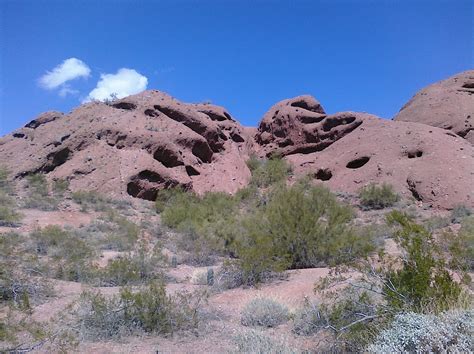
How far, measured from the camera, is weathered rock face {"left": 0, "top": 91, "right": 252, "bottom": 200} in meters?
25.8

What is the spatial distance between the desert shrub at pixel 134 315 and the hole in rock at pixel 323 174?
26.1 metres

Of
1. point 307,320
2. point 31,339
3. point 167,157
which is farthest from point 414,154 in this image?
point 31,339

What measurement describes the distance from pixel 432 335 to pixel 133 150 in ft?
80.7

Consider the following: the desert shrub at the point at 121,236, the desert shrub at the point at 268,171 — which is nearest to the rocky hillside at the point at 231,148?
the desert shrub at the point at 268,171

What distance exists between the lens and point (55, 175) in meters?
26.4

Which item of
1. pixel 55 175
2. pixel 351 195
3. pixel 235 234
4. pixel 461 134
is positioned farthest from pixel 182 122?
pixel 461 134

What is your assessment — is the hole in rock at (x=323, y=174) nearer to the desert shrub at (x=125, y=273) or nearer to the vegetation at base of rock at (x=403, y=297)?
the desert shrub at (x=125, y=273)

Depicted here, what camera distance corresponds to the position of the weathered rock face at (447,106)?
34.0 meters

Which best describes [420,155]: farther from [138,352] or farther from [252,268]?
[138,352]

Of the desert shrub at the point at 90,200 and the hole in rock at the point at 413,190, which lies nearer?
the desert shrub at the point at 90,200

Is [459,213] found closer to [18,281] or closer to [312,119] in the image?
[312,119]

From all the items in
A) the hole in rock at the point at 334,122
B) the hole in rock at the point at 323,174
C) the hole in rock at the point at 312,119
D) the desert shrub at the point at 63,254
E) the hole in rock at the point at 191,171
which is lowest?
the desert shrub at the point at 63,254

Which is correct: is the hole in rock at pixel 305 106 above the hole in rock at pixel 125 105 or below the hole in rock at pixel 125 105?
above

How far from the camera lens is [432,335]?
4.09 metres
